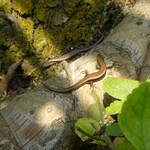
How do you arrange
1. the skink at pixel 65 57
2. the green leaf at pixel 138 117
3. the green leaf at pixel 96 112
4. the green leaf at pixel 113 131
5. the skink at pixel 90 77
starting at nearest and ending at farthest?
the green leaf at pixel 138 117 → the green leaf at pixel 113 131 → the green leaf at pixel 96 112 → the skink at pixel 90 77 → the skink at pixel 65 57

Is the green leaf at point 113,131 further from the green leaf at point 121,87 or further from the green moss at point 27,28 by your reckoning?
the green moss at point 27,28

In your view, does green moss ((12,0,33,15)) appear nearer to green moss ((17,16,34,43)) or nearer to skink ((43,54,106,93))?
green moss ((17,16,34,43))

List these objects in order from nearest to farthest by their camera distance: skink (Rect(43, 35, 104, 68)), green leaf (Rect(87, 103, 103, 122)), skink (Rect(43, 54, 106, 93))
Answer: green leaf (Rect(87, 103, 103, 122)) → skink (Rect(43, 54, 106, 93)) → skink (Rect(43, 35, 104, 68))

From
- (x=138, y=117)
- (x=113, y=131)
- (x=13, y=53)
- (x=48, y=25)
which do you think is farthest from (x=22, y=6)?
(x=138, y=117)

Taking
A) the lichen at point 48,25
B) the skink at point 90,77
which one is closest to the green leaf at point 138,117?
the skink at point 90,77

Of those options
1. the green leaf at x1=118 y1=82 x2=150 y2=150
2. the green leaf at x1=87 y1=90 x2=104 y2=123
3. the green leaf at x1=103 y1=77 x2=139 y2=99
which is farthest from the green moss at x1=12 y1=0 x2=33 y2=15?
the green leaf at x1=118 y1=82 x2=150 y2=150

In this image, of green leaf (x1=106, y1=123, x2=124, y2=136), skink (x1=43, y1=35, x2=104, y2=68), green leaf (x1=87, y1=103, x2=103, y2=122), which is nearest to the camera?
green leaf (x1=106, y1=123, x2=124, y2=136)
